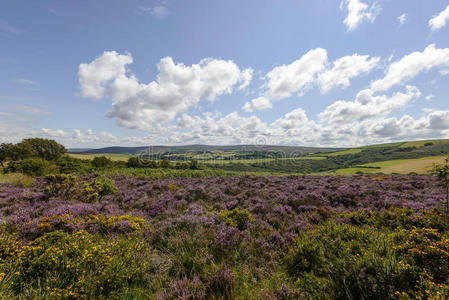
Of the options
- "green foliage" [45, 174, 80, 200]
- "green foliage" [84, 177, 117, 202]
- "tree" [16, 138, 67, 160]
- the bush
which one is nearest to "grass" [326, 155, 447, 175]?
"green foliage" [84, 177, 117, 202]

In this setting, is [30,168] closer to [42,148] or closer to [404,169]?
[42,148]

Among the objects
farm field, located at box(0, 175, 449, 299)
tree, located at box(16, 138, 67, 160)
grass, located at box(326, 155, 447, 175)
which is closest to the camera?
farm field, located at box(0, 175, 449, 299)

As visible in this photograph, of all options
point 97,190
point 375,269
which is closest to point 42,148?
point 97,190

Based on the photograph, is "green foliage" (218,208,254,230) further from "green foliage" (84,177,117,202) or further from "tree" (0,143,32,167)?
"tree" (0,143,32,167)

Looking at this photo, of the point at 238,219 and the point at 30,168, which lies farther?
the point at 30,168

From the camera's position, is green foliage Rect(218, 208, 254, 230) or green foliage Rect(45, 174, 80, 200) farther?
green foliage Rect(45, 174, 80, 200)

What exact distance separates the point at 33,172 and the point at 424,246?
94.4ft

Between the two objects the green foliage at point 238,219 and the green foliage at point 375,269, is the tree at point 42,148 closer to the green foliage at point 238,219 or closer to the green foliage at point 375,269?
the green foliage at point 238,219

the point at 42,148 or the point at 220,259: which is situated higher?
the point at 42,148

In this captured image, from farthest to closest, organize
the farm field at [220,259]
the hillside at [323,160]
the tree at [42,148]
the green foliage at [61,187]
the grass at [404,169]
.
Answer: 1. the hillside at [323,160]
2. the tree at [42,148]
3. the grass at [404,169]
4. the green foliage at [61,187]
5. the farm field at [220,259]

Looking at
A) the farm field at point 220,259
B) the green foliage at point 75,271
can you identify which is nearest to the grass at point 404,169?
the farm field at point 220,259

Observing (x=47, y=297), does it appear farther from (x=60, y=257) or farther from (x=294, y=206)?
(x=294, y=206)

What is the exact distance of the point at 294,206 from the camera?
7.93 meters

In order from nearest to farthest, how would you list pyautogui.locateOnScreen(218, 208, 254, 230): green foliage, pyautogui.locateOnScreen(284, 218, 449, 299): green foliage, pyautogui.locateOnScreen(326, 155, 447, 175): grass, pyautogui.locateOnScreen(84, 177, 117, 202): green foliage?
1. pyautogui.locateOnScreen(284, 218, 449, 299): green foliage
2. pyautogui.locateOnScreen(218, 208, 254, 230): green foliage
3. pyautogui.locateOnScreen(84, 177, 117, 202): green foliage
4. pyautogui.locateOnScreen(326, 155, 447, 175): grass
